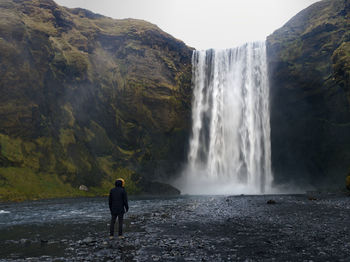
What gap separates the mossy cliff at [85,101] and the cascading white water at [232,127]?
14.5ft

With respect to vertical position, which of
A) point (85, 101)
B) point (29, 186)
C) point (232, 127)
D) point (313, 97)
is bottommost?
point (29, 186)

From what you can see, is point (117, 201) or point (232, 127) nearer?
point (117, 201)

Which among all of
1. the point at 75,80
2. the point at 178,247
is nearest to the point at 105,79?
the point at 75,80

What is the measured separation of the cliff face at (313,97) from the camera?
4716 cm

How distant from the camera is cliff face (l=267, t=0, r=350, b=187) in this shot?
47.2 m

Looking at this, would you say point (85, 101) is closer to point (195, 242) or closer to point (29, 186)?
point (29, 186)

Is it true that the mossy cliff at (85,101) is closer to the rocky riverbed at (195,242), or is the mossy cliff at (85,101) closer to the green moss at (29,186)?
the green moss at (29,186)

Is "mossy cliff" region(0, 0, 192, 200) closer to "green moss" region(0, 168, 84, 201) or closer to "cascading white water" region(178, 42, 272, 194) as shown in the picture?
"green moss" region(0, 168, 84, 201)

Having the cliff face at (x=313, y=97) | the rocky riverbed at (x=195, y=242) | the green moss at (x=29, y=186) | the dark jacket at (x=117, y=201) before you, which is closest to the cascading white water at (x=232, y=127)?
the cliff face at (x=313, y=97)

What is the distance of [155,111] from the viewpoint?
209 ft

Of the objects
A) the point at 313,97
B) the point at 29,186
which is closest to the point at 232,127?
the point at 313,97

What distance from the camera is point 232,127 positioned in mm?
56906

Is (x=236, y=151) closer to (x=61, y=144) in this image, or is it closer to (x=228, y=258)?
(x=61, y=144)

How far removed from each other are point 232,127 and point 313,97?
15.2m
